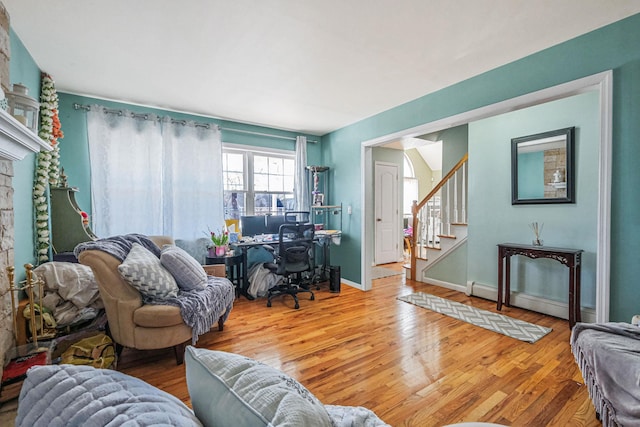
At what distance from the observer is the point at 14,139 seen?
59.0 inches

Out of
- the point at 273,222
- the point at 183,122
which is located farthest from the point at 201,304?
the point at 183,122

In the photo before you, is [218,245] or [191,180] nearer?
[218,245]

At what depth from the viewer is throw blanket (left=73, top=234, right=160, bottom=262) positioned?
6.86 ft

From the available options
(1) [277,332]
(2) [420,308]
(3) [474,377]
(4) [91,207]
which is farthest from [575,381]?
(4) [91,207]

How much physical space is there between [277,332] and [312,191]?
2583 millimetres

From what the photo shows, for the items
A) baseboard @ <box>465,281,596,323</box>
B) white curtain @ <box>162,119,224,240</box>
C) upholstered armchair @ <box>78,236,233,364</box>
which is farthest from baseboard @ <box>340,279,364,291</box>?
upholstered armchair @ <box>78,236,233,364</box>

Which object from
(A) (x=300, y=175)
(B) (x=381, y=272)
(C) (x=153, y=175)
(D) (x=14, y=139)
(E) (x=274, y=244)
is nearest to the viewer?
(D) (x=14, y=139)

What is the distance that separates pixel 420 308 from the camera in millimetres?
3332

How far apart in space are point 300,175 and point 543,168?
315cm

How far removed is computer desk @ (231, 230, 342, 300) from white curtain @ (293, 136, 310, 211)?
2.00ft

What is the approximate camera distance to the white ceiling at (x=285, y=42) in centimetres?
183

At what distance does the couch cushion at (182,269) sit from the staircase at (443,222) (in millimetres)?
3291

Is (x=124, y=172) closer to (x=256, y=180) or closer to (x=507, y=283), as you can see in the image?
(x=256, y=180)

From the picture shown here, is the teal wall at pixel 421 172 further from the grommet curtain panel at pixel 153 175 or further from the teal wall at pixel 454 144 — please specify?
the grommet curtain panel at pixel 153 175
